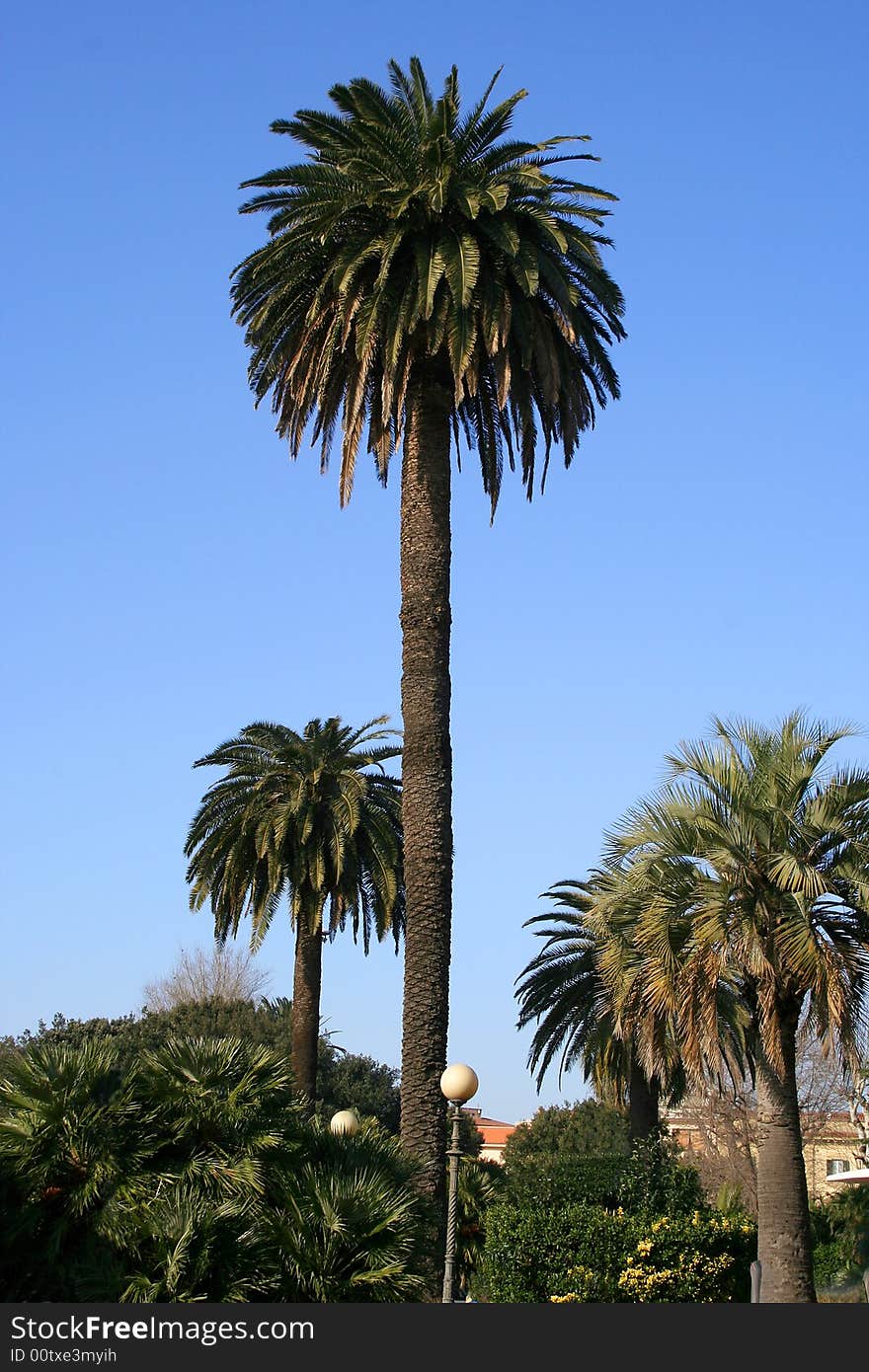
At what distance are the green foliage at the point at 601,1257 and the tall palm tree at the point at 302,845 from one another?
12.4 m

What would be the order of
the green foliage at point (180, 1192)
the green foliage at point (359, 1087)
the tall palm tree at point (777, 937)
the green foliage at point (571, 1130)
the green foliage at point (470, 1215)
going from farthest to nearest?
the green foliage at point (359, 1087)
the green foliage at point (571, 1130)
the green foliage at point (470, 1215)
the tall palm tree at point (777, 937)
the green foliage at point (180, 1192)

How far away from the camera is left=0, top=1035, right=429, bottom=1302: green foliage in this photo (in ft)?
42.2

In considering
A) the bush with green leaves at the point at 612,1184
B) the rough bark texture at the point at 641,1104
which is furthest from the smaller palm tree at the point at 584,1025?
the bush with green leaves at the point at 612,1184

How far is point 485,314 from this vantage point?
67.6 ft

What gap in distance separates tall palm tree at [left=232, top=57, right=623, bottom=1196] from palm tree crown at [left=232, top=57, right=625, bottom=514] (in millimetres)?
33

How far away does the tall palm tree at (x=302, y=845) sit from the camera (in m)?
33.0

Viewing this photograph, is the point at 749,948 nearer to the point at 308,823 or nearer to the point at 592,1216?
the point at 592,1216

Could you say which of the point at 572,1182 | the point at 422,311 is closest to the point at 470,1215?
the point at 572,1182

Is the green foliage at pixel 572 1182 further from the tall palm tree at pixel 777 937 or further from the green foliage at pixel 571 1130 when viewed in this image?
the green foliage at pixel 571 1130

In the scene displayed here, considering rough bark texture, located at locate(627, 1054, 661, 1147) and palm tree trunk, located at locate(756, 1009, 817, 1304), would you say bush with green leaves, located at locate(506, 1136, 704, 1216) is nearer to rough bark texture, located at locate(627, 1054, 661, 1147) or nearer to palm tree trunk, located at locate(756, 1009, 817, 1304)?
palm tree trunk, located at locate(756, 1009, 817, 1304)

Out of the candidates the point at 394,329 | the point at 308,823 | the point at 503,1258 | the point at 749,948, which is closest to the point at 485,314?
the point at 394,329

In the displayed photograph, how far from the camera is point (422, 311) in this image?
794 inches

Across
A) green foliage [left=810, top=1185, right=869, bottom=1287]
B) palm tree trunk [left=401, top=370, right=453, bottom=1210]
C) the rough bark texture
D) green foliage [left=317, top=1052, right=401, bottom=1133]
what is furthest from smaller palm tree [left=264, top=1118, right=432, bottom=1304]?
green foliage [left=317, top=1052, right=401, bottom=1133]

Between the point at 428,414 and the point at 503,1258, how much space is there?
1252cm
